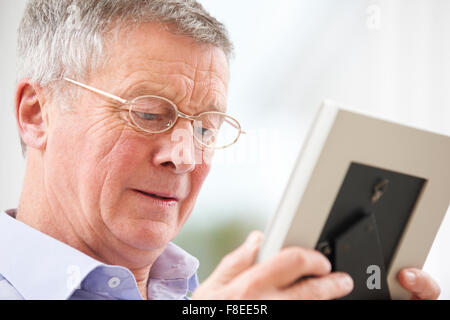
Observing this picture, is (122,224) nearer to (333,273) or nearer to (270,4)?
(333,273)

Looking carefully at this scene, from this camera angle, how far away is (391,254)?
82 centimetres

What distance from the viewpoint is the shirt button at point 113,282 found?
950 mm

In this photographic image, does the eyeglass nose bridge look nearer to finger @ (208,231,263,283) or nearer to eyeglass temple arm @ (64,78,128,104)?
eyeglass temple arm @ (64,78,128,104)

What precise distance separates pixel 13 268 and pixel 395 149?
2.61ft

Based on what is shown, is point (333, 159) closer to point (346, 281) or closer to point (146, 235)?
point (346, 281)

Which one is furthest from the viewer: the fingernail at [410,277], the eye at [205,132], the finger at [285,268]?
the eye at [205,132]

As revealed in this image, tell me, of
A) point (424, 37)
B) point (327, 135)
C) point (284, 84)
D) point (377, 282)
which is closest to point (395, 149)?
point (327, 135)

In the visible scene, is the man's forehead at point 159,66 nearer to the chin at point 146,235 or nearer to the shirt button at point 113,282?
the chin at point 146,235

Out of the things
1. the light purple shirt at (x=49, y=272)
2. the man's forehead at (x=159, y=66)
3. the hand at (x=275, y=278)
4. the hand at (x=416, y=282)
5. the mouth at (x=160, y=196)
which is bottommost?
the light purple shirt at (x=49, y=272)

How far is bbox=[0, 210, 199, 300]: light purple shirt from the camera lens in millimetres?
913

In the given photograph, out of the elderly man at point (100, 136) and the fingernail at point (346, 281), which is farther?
the elderly man at point (100, 136)

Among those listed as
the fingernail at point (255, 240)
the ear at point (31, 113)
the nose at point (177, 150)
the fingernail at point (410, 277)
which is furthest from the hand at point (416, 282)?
the ear at point (31, 113)

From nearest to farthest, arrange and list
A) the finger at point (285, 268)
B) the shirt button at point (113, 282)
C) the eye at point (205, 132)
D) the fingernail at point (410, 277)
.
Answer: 1. the finger at point (285, 268)
2. the fingernail at point (410, 277)
3. the shirt button at point (113, 282)
4. the eye at point (205, 132)

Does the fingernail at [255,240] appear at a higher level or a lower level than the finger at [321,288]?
higher
